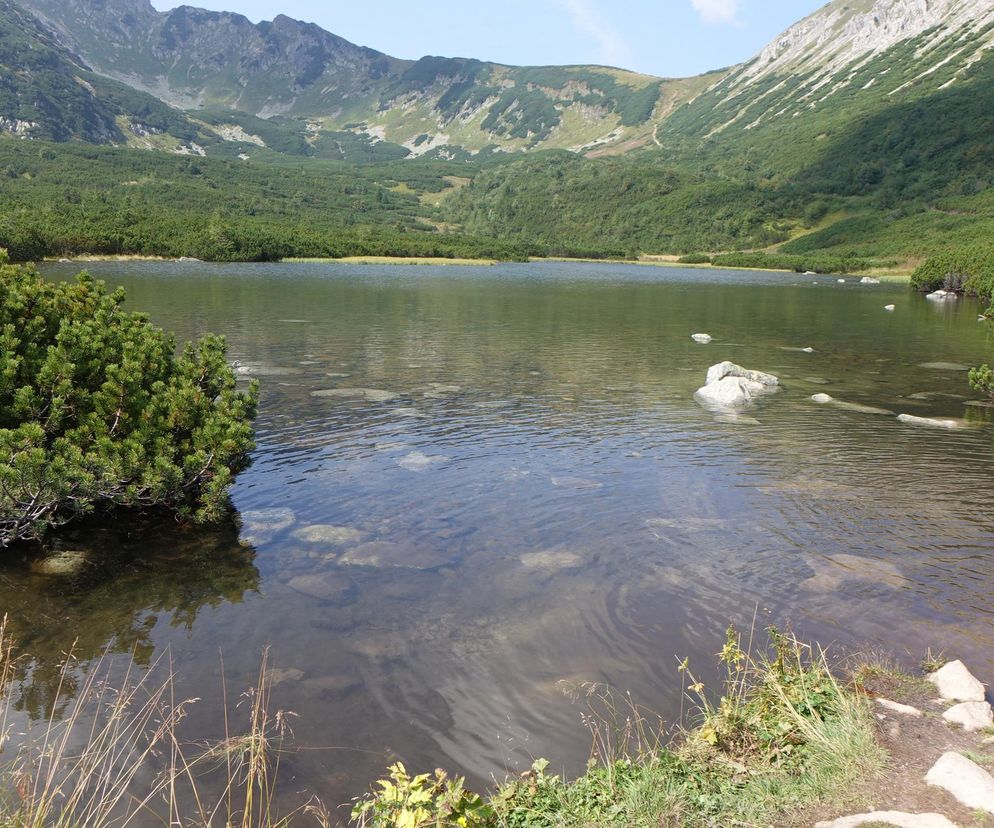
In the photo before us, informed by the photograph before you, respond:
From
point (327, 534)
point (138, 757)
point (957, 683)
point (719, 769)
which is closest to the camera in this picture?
point (719, 769)

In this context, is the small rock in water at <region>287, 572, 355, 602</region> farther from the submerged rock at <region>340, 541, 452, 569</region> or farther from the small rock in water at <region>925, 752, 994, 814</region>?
the small rock in water at <region>925, 752, 994, 814</region>

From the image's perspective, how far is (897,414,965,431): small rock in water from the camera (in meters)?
26.6

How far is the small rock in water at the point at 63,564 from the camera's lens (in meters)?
12.9

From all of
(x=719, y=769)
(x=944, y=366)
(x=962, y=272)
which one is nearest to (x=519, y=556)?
(x=719, y=769)

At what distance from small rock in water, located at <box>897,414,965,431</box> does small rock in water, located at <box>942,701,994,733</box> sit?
21.3m

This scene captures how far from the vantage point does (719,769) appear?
7.52 m

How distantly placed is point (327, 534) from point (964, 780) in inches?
477

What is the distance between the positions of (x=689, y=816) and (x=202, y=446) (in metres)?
12.6

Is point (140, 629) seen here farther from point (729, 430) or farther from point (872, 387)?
point (872, 387)

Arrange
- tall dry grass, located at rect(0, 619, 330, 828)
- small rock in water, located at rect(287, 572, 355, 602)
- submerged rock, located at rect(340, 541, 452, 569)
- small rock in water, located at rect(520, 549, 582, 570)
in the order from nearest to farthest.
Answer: tall dry grass, located at rect(0, 619, 330, 828), small rock in water, located at rect(287, 572, 355, 602), submerged rock, located at rect(340, 541, 452, 569), small rock in water, located at rect(520, 549, 582, 570)

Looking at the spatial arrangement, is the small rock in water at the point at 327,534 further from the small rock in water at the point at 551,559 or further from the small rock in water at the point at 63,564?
the small rock in water at the point at 63,564

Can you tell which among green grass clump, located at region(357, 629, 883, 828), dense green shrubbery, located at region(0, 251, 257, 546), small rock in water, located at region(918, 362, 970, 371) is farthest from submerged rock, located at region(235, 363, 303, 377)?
small rock in water, located at region(918, 362, 970, 371)

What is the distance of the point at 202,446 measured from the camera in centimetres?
1534

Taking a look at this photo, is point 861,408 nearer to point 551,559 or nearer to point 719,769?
point 551,559
